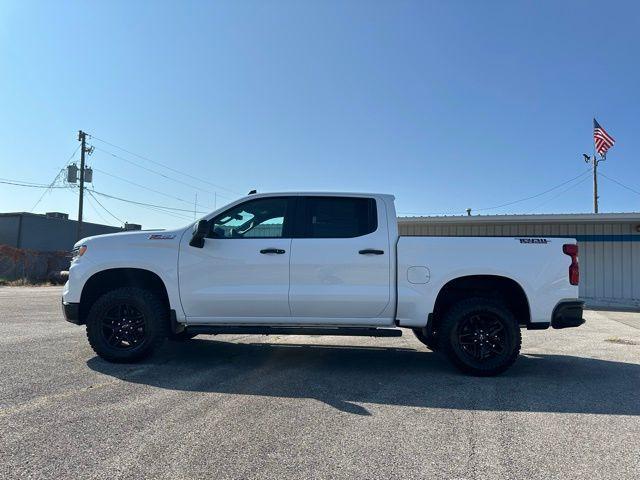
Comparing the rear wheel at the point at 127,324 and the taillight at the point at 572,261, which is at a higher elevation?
the taillight at the point at 572,261

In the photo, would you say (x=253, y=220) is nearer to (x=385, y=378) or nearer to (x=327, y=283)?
(x=327, y=283)

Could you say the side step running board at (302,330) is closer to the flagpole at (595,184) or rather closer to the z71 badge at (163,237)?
the z71 badge at (163,237)

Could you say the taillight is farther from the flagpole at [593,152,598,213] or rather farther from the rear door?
the flagpole at [593,152,598,213]

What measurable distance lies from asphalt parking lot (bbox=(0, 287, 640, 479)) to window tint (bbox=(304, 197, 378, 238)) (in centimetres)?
163

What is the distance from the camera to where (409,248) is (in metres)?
5.93

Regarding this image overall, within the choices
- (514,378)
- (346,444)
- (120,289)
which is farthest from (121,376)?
(514,378)

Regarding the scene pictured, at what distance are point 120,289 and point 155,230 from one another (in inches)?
32.2

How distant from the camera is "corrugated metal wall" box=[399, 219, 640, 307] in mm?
18797

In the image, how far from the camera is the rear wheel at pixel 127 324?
6.04m

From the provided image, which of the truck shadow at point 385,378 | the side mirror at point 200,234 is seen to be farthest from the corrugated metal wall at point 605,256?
the side mirror at point 200,234

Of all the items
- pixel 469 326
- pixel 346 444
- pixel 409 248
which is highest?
pixel 409 248

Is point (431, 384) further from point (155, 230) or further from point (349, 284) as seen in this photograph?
point (155, 230)

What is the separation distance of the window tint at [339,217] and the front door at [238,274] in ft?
1.02

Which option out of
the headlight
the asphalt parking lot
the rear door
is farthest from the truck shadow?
the headlight
